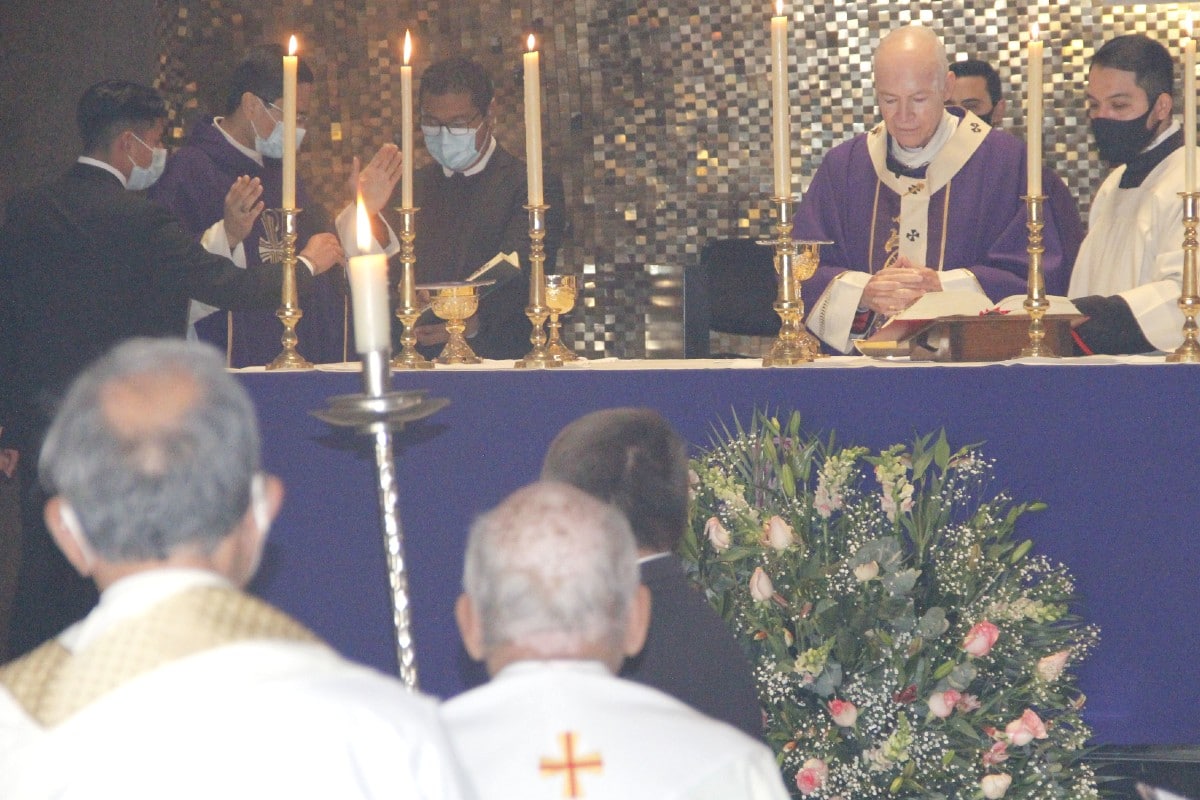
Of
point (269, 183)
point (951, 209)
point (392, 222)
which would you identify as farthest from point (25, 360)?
point (951, 209)

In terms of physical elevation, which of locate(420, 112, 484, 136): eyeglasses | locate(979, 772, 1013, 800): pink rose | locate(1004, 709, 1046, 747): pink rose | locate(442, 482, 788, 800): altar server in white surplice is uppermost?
locate(420, 112, 484, 136): eyeglasses

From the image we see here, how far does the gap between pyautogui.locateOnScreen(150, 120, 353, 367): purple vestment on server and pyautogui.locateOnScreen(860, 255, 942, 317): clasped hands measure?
2012mm

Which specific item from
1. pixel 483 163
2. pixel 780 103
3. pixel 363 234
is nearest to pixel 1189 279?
pixel 780 103

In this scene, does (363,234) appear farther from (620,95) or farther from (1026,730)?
(620,95)

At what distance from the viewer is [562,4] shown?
7664 millimetres

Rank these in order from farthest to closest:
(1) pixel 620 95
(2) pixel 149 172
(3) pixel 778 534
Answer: (1) pixel 620 95 < (2) pixel 149 172 < (3) pixel 778 534

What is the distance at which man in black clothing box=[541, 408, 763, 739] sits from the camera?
8.04ft

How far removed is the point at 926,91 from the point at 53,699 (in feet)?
12.0

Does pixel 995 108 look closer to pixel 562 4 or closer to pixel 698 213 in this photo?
pixel 698 213

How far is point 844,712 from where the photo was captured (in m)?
3.14

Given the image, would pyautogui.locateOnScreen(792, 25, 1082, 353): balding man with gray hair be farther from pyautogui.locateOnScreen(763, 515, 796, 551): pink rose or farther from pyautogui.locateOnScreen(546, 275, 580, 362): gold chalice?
pyautogui.locateOnScreen(763, 515, 796, 551): pink rose

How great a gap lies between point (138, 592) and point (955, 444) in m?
2.31

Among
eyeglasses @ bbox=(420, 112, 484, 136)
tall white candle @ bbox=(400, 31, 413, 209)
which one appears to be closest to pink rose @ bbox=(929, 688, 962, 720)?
tall white candle @ bbox=(400, 31, 413, 209)

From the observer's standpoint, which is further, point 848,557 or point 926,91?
point 926,91
